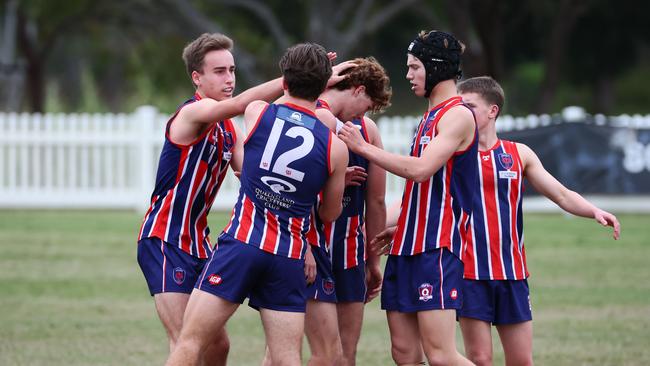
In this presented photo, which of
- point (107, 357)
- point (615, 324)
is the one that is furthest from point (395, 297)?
point (615, 324)

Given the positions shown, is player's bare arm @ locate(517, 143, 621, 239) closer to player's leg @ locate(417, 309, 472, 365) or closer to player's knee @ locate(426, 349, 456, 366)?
player's leg @ locate(417, 309, 472, 365)

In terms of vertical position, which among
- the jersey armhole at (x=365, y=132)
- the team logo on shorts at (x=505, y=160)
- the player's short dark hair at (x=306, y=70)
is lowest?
the team logo on shorts at (x=505, y=160)

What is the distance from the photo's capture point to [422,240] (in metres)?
6.22

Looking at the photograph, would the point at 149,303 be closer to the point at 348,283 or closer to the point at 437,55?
the point at 348,283

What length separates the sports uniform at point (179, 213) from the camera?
653cm

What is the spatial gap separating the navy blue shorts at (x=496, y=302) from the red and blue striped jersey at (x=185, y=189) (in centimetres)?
154

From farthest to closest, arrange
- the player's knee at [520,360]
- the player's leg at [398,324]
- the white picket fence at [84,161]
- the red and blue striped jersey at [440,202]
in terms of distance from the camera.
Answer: the white picket fence at [84,161], the player's knee at [520,360], the player's leg at [398,324], the red and blue striped jersey at [440,202]

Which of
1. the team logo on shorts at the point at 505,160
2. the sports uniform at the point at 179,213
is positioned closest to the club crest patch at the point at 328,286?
the sports uniform at the point at 179,213

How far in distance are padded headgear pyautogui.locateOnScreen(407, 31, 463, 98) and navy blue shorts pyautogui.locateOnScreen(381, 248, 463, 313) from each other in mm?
947

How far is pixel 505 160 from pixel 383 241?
880 millimetres

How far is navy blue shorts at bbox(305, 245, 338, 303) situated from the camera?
21.5 ft

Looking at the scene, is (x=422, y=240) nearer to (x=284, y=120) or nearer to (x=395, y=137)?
(x=284, y=120)

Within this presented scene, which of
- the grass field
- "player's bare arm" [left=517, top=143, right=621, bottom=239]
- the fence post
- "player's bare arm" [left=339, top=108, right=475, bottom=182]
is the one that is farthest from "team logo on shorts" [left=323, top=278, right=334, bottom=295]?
the fence post

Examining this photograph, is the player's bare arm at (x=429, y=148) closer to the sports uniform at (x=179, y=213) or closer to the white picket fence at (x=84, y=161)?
the sports uniform at (x=179, y=213)
